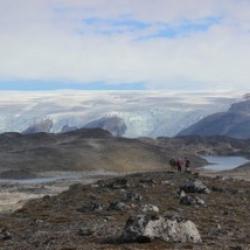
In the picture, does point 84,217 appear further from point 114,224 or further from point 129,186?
point 129,186

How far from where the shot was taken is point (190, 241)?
2608cm

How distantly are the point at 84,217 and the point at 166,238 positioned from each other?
1069 centimetres

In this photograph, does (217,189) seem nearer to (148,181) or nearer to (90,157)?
(148,181)

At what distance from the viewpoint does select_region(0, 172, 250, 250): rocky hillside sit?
1018 inches

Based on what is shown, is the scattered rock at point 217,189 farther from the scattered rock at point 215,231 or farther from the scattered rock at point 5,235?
the scattered rock at point 5,235

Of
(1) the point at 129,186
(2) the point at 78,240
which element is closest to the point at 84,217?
(2) the point at 78,240

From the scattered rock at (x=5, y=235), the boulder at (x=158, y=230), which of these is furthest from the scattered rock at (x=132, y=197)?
the boulder at (x=158, y=230)

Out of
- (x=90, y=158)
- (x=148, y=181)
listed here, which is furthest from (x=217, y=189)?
(x=90, y=158)

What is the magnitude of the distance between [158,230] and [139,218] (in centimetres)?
83

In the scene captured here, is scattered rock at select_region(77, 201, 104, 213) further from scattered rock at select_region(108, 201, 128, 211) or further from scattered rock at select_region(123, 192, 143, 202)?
scattered rock at select_region(123, 192, 143, 202)

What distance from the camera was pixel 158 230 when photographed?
84.3ft

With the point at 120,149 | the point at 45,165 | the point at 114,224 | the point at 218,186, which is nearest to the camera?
the point at 114,224

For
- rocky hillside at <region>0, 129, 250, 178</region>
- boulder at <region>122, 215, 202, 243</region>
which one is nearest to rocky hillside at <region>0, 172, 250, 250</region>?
boulder at <region>122, 215, 202, 243</region>

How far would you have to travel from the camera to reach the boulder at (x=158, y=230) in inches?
1008
